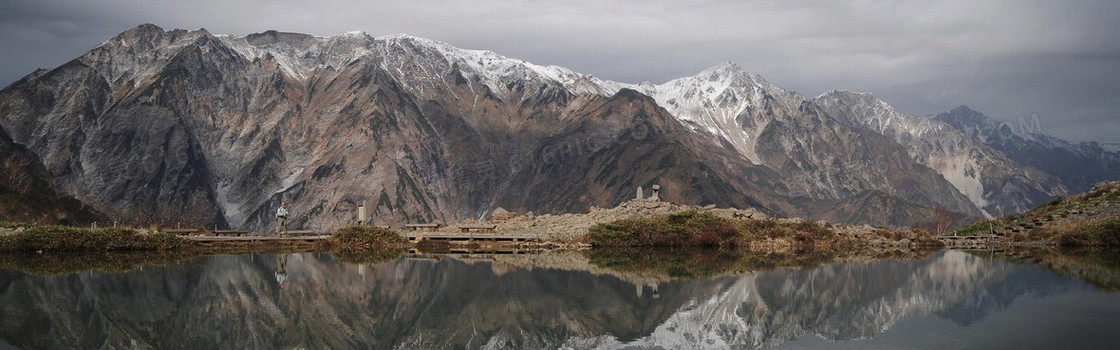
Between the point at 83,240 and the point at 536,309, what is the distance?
1211 inches

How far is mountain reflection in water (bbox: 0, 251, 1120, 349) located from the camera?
22328 mm

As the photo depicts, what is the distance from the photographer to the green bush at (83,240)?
152ft

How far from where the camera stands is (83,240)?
47.4 metres

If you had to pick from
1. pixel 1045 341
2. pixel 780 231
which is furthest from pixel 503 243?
pixel 1045 341

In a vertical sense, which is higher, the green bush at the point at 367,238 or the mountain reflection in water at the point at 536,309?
the mountain reflection in water at the point at 536,309

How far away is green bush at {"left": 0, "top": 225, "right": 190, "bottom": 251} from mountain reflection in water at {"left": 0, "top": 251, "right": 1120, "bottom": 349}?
1118cm

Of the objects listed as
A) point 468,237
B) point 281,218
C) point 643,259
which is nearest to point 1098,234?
point 643,259

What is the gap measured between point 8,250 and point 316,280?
2161 cm

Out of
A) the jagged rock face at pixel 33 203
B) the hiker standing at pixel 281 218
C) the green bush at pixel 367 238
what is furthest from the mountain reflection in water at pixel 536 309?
the jagged rock face at pixel 33 203

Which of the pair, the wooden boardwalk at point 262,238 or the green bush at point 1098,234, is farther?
the green bush at point 1098,234

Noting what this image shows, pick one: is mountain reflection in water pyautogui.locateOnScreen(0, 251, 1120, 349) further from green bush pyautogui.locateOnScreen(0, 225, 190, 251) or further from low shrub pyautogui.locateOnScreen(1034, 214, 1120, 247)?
low shrub pyautogui.locateOnScreen(1034, 214, 1120, 247)

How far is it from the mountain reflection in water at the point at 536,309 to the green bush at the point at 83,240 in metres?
11.2

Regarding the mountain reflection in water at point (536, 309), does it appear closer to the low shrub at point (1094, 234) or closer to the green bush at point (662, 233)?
the green bush at point (662, 233)

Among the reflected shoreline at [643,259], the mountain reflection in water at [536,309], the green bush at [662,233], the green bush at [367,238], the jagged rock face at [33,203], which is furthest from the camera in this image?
the jagged rock face at [33,203]
